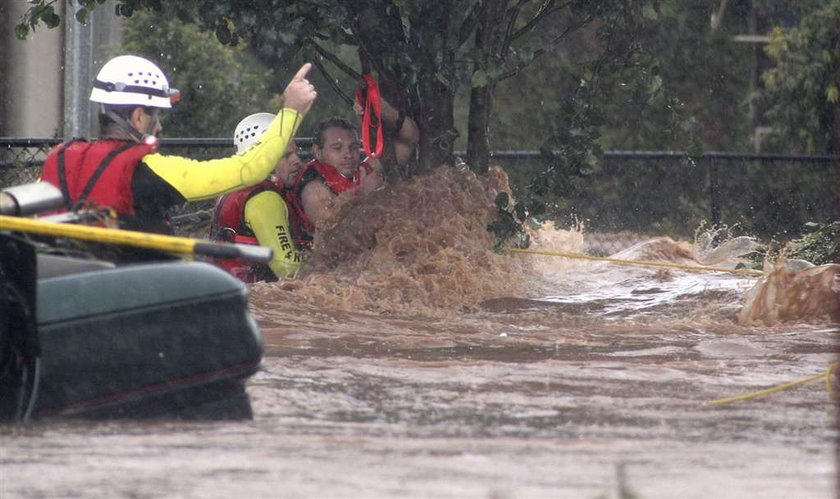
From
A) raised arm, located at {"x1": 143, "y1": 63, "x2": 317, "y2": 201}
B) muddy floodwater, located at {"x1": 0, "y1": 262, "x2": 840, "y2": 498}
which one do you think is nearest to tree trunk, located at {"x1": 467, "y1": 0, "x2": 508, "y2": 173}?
muddy floodwater, located at {"x1": 0, "y1": 262, "x2": 840, "y2": 498}

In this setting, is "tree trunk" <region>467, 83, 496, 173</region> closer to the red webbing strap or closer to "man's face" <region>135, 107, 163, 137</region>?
the red webbing strap

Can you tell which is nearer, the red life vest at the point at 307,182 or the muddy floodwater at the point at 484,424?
the muddy floodwater at the point at 484,424

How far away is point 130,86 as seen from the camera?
24.4 ft

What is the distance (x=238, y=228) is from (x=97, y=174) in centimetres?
289

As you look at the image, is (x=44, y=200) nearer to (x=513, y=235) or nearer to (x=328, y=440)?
(x=328, y=440)

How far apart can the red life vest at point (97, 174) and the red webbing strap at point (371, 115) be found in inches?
120

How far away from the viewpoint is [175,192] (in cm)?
716

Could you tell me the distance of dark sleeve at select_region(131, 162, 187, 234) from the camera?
707 cm

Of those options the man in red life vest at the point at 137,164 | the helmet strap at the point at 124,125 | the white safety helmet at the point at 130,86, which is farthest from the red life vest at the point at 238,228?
the helmet strap at the point at 124,125

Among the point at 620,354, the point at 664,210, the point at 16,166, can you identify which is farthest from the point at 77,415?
the point at 664,210

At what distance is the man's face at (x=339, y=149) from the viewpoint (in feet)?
A: 34.0

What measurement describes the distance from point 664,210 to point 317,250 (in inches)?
208

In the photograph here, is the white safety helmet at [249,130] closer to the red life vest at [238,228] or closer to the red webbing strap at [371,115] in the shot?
the red life vest at [238,228]

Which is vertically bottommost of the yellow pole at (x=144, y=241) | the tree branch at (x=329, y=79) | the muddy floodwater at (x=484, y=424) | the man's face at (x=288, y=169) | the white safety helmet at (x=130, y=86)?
the muddy floodwater at (x=484, y=424)
